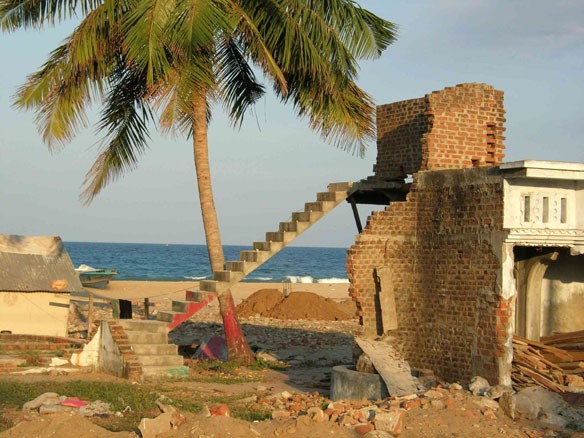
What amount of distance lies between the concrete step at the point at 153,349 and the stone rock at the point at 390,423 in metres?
7.49

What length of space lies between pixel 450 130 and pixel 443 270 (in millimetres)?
2552

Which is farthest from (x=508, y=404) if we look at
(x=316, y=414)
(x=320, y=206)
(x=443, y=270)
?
(x=320, y=206)

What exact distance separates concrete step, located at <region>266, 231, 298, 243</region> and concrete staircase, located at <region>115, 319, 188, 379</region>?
2.99 metres

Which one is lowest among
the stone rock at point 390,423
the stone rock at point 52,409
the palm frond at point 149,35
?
the stone rock at point 52,409

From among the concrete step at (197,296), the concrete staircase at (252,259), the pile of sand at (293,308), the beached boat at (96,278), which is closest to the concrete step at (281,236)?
the concrete staircase at (252,259)

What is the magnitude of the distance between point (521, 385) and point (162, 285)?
4356 cm

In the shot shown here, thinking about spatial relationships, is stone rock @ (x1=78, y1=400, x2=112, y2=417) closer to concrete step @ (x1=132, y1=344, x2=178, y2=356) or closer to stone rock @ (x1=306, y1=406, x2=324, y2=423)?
stone rock @ (x1=306, y1=406, x2=324, y2=423)

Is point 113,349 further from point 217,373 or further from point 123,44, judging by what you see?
point 123,44

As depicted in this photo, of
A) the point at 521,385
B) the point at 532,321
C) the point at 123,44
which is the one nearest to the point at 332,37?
the point at 123,44

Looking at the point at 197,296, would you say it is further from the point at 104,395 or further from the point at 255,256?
the point at 104,395

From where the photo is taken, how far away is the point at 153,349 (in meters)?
18.3

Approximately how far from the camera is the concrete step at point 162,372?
1759 centimetres

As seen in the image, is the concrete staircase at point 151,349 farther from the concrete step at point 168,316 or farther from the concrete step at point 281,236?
the concrete step at point 281,236

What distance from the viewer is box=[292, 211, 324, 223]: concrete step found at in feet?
61.5
